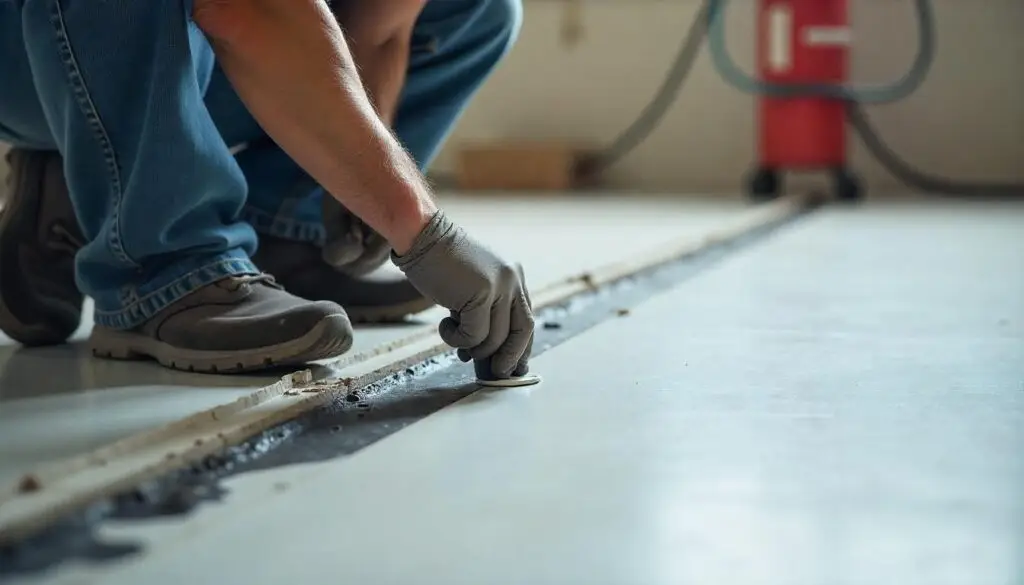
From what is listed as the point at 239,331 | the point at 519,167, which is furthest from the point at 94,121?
the point at 519,167

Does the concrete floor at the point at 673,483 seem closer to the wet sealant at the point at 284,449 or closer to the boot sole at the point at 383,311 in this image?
the wet sealant at the point at 284,449

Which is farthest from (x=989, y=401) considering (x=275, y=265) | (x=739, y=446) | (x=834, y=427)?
(x=275, y=265)

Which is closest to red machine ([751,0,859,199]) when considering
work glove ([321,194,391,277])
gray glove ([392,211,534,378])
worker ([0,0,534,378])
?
worker ([0,0,534,378])

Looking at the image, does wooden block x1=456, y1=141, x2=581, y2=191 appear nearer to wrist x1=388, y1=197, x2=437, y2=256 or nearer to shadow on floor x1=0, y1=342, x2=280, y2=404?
shadow on floor x1=0, y1=342, x2=280, y2=404

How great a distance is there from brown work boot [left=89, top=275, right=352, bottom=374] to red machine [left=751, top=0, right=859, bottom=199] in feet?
9.92

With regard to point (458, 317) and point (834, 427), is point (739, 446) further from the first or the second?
point (458, 317)

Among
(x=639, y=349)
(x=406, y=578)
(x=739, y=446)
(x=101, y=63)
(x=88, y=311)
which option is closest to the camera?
(x=406, y=578)

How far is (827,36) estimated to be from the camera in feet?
13.1

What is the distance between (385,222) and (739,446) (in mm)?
375

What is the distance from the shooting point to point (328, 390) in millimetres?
1153

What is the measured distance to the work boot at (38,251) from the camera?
4.80ft

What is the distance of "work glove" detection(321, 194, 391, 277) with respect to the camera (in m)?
1.51

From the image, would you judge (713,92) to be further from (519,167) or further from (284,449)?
(284,449)

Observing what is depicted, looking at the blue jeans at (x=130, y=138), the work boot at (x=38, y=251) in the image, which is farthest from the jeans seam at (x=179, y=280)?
the work boot at (x=38, y=251)
